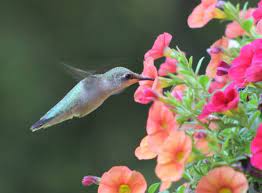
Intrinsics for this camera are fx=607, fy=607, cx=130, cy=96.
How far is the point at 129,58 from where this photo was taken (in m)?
6.80

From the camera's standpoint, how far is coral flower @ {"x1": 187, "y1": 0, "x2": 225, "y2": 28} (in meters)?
1.86

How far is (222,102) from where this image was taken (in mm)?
1489

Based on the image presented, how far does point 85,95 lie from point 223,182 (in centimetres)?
111

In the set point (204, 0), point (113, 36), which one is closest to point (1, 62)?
point (113, 36)

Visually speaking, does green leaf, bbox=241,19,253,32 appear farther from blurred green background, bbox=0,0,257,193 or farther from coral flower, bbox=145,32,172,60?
blurred green background, bbox=0,0,257,193

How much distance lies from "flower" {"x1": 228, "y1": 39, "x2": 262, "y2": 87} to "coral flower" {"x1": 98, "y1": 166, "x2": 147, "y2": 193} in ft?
1.23

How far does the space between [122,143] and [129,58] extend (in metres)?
0.97

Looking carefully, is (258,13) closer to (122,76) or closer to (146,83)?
(146,83)

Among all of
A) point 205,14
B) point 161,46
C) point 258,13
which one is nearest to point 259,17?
point 258,13

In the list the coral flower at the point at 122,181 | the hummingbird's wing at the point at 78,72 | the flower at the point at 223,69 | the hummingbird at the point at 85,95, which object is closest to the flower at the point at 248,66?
the flower at the point at 223,69

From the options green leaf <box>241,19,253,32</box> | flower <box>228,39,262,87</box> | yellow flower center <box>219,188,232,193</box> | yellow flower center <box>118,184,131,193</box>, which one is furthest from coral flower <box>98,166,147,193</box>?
green leaf <box>241,19,253,32</box>

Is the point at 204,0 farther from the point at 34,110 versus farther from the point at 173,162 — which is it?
the point at 34,110

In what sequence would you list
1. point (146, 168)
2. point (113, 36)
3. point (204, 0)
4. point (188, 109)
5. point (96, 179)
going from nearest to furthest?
point (188, 109), point (96, 179), point (204, 0), point (146, 168), point (113, 36)

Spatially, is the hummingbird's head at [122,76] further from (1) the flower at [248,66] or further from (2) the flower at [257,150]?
(2) the flower at [257,150]
